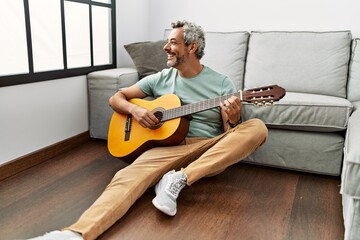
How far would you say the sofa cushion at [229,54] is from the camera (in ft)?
7.98

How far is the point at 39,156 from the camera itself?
2064mm

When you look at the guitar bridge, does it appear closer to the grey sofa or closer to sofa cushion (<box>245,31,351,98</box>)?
the grey sofa

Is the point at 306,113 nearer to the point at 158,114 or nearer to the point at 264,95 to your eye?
the point at 264,95

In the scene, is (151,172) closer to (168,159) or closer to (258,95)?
(168,159)

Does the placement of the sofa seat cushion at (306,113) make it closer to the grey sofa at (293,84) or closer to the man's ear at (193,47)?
the grey sofa at (293,84)

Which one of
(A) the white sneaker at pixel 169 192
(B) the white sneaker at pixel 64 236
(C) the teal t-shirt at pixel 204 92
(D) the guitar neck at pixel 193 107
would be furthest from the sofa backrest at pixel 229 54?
(B) the white sneaker at pixel 64 236

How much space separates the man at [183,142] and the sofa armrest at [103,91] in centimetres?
43

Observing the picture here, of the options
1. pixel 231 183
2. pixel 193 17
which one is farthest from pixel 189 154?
pixel 193 17

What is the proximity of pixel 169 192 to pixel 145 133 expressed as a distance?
37 centimetres

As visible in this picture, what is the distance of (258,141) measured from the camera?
5.43 ft

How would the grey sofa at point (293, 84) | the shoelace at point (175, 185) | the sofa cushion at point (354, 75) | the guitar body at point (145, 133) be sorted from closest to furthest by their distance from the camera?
the shoelace at point (175, 185)
the guitar body at point (145, 133)
the grey sofa at point (293, 84)
the sofa cushion at point (354, 75)

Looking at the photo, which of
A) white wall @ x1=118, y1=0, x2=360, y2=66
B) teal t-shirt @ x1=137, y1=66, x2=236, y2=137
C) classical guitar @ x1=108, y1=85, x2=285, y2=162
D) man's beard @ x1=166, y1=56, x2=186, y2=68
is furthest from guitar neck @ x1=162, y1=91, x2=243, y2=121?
white wall @ x1=118, y1=0, x2=360, y2=66

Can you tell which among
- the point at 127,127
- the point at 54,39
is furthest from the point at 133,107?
the point at 54,39

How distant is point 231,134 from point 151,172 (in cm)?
44
